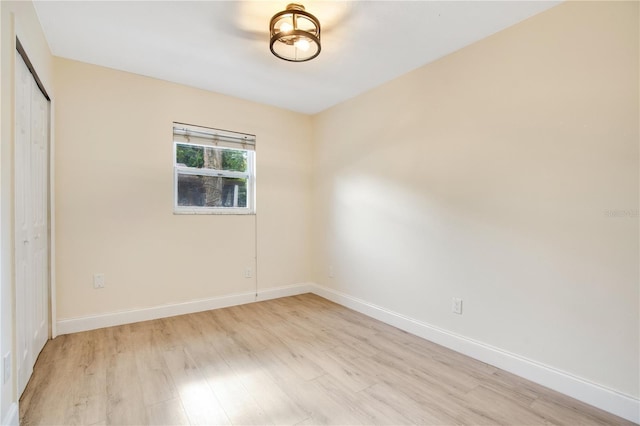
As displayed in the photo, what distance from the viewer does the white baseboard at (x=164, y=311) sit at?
2637 millimetres

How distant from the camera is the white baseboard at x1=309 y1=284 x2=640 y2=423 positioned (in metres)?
1.64

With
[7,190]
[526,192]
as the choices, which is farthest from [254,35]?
[526,192]

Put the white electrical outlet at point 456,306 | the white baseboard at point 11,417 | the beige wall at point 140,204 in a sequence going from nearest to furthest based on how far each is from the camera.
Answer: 1. the white baseboard at point 11,417
2. the white electrical outlet at point 456,306
3. the beige wall at point 140,204

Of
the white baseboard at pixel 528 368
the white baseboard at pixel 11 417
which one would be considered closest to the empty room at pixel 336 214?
the white baseboard at pixel 528 368

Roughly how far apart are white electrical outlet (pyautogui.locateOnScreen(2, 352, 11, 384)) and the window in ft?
6.11

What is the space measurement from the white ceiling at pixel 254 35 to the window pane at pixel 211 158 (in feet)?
2.29

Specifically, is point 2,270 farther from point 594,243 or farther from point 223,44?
point 594,243

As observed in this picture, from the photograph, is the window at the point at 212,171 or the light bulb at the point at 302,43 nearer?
the light bulb at the point at 302,43

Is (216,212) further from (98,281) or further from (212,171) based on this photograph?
(98,281)

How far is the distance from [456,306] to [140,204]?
3.07m

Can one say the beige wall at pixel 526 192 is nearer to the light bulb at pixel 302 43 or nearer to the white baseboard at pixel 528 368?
the white baseboard at pixel 528 368

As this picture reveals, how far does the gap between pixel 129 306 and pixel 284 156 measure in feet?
7.85

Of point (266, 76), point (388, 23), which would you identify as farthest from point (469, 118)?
point (266, 76)

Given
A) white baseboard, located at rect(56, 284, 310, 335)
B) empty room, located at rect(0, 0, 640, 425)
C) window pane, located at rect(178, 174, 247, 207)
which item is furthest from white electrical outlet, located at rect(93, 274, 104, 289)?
window pane, located at rect(178, 174, 247, 207)
